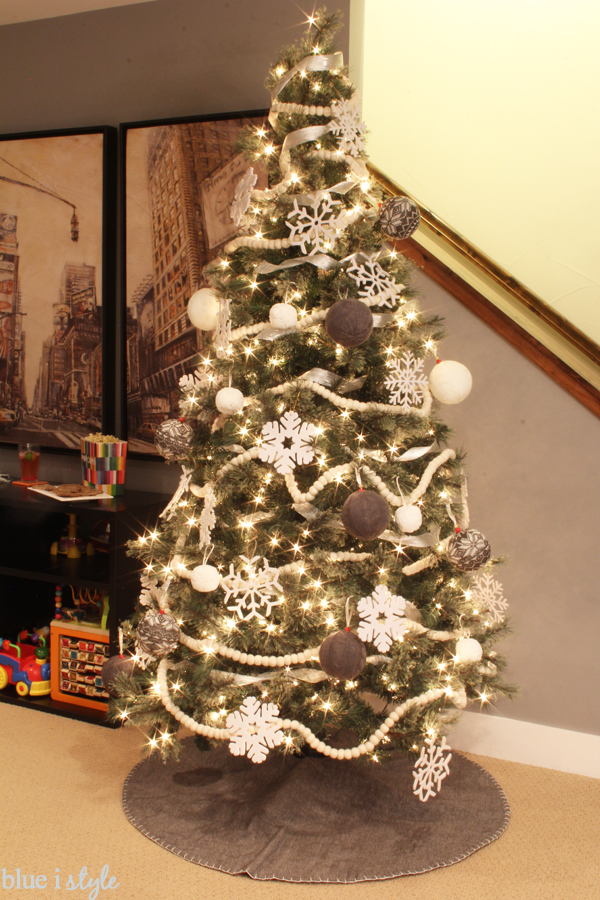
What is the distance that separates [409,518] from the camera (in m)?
1.39

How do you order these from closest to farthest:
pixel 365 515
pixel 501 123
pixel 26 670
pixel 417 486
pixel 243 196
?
pixel 365 515 < pixel 417 486 < pixel 243 196 < pixel 501 123 < pixel 26 670

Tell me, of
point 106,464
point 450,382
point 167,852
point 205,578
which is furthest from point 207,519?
point 106,464

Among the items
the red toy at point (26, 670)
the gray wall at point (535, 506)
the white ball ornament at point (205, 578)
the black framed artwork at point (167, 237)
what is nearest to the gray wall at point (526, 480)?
the gray wall at point (535, 506)

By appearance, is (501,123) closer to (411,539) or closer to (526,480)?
(526,480)

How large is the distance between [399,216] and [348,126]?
0.24m

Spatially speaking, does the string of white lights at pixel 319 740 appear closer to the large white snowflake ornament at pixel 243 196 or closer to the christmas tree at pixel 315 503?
the christmas tree at pixel 315 503

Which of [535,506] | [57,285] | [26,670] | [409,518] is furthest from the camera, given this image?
[57,285]

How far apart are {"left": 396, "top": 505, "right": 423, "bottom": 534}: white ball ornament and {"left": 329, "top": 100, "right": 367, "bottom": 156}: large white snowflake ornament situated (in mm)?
822

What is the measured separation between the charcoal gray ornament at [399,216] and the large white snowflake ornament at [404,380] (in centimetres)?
27

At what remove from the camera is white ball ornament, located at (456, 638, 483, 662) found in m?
1.48

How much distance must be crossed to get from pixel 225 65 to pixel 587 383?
155cm

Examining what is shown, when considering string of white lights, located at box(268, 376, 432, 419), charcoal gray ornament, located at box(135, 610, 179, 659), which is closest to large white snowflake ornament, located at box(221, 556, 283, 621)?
charcoal gray ornament, located at box(135, 610, 179, 659)

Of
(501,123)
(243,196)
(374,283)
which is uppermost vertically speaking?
(501,123)

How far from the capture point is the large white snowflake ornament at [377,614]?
140cm
